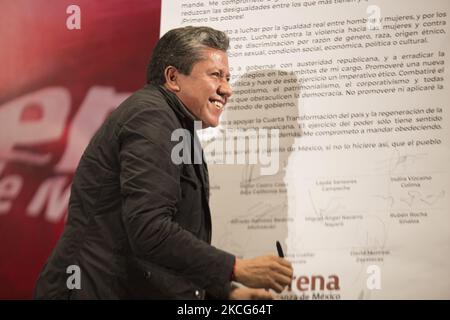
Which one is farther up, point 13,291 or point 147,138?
point 147,138

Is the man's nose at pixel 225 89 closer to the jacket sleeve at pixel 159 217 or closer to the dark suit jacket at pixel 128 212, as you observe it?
the dark suit jacket at pixel 128 212

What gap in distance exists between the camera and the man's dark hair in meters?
1.62

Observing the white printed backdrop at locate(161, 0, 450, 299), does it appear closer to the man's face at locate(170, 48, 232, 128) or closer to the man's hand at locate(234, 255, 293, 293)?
the man's face at locate(170, 48, 232, 128)

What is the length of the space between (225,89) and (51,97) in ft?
2.23

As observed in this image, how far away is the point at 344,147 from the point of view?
1688 mm

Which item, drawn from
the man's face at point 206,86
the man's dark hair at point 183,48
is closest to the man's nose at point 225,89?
the man's face at point 206,86

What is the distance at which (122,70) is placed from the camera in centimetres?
197

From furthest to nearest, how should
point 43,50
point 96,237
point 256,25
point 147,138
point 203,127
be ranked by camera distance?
point 43,50 → point 256,25 → point 203,127 → point 96,237 → point 147,138

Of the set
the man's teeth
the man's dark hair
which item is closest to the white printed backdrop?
the man's teeth

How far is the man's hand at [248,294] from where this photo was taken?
1.38m

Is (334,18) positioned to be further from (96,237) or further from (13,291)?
(13,291)

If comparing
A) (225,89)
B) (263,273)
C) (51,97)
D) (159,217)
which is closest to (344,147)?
(225,89)

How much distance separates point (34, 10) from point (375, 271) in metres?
1.43
